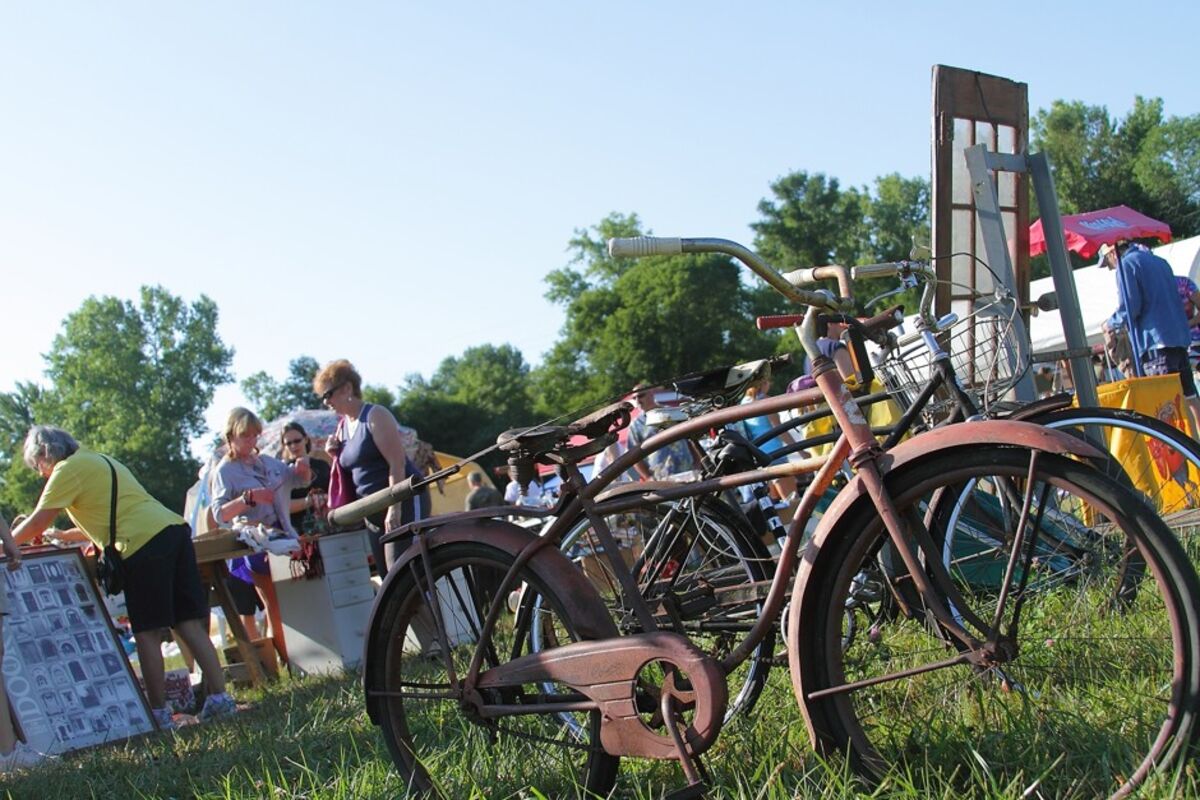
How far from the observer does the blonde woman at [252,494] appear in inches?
323

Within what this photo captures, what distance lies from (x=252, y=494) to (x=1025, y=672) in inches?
252

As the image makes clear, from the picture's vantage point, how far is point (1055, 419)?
12.3ft

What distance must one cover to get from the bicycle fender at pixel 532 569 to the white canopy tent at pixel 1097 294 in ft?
47.6

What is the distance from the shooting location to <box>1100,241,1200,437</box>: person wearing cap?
27.5 ft

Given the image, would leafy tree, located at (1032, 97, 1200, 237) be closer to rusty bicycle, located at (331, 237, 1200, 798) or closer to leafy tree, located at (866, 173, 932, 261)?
leafy tree, located at (866, 173, 932, 261)

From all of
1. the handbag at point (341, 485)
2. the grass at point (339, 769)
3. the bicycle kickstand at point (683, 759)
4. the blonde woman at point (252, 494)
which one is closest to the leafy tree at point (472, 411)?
the blonde woman at point (252, 494)

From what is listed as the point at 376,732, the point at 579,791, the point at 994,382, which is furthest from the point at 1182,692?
the point at 376,732

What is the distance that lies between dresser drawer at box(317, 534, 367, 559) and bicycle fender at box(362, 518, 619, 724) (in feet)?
14.6

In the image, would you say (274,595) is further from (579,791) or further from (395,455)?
(579,791)

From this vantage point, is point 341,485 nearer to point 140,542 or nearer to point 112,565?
point 140,542

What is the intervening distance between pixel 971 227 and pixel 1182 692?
3.44 meters

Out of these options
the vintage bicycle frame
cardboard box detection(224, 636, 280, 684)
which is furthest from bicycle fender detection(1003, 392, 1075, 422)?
cardboard box detection(224, 636, 280, 684)

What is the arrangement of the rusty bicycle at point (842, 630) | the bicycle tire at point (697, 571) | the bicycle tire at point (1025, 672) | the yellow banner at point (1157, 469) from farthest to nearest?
1. the yellow banner at point (1157, 469)
2. the bicycle tire at point (697, 571)
3. the rusty bicycle at point (842, 630)
4. the bicycle tire at point (1025, 672)

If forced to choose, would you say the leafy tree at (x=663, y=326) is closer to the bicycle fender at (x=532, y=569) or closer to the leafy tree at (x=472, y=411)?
the leafy tree at (x=472, y=411)
